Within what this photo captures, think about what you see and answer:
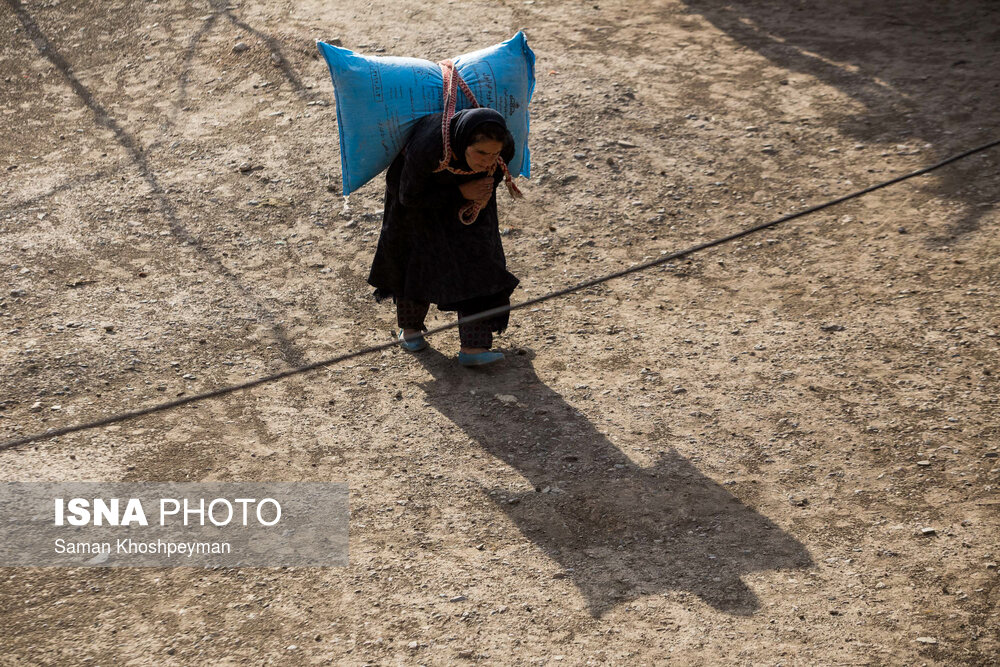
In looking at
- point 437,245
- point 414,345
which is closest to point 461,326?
point 414,345

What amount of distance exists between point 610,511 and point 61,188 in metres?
3.91

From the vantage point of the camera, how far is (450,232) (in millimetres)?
3615

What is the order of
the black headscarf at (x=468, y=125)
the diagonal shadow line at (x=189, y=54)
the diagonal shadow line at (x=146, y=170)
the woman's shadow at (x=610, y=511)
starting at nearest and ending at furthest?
the woman's shadow at (x=610, y=511) < the black headscarf at (x=468, y=125) < the diagonal shadow line at (x=146, y=170) < the diagonal shadow line at (x=189, y=54)

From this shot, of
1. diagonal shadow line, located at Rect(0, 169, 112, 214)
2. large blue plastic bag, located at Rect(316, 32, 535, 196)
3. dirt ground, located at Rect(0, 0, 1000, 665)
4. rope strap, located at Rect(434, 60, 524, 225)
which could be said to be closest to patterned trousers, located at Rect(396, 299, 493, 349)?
dirt ground, located at Rect(0, 0, 1000, 665)

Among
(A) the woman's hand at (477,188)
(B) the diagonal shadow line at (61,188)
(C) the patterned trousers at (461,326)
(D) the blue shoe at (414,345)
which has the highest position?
(A) the woman's hand at (477,188)

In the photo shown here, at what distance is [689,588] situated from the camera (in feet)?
9.42

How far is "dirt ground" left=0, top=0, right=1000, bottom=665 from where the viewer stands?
2807 mm

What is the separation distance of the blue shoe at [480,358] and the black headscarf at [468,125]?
0.93m

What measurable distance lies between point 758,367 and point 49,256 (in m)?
3.52

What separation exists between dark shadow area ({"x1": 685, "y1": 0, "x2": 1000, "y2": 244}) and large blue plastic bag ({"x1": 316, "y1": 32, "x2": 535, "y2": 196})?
2280 mm

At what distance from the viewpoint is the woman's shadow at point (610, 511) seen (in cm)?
292

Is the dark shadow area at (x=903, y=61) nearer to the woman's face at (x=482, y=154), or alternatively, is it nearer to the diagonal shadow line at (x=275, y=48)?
the woman's face at (x=482, y=154)

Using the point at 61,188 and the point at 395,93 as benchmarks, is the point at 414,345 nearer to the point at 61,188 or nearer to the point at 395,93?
the point at 395,93

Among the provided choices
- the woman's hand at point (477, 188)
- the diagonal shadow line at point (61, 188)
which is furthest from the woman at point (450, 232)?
the diagonal shadow line at point (61, 188)
